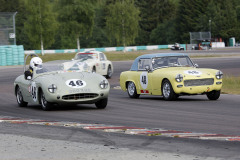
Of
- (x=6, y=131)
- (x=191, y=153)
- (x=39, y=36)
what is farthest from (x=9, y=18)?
(x=191, y=153)

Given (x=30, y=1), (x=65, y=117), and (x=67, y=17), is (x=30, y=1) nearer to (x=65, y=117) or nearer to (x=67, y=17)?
(x=67, y=17)

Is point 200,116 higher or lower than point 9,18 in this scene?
lower

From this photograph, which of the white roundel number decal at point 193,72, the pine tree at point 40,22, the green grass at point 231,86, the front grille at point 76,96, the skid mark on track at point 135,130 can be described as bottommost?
the green grass at point 231,86

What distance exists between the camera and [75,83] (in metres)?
13.4

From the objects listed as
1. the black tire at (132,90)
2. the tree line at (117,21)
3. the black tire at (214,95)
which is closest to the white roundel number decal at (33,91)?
the black tire at (132,90)

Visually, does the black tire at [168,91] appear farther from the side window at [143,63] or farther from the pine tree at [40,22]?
the pine tree at [40,22]

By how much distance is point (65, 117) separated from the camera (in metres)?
12.2

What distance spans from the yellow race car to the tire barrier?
105 ft

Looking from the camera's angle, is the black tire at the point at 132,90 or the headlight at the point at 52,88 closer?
the headlight at the point at 52,88

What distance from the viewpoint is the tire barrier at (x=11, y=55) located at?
48606mm

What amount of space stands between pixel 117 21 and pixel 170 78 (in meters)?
72.9

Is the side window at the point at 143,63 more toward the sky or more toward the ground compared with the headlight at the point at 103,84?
more toward the sky

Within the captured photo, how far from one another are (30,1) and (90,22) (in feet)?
30.8

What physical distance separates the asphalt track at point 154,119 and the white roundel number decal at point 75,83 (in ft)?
1.94
